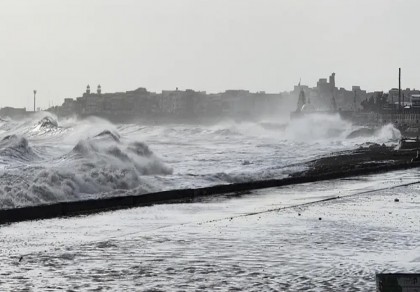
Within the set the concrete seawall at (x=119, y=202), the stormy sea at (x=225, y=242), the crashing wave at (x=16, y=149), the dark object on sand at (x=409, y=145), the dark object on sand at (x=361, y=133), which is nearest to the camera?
the stormy sea at (x=225, y=242)

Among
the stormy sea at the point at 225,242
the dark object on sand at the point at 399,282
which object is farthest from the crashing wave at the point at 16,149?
the dark object on sand at the point at 399,282

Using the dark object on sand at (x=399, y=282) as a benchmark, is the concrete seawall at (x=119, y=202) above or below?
below

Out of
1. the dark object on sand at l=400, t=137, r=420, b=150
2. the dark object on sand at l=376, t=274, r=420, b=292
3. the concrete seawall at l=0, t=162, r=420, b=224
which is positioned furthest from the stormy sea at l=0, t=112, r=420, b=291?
the dark object on sand at l=400, t=137, r=420, b=150

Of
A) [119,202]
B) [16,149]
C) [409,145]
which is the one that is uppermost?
[16,149]

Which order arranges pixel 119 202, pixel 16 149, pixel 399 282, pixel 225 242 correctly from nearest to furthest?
pixel 399 282 < pixel 225 242 < pixel 119 202 < pixel 16 149

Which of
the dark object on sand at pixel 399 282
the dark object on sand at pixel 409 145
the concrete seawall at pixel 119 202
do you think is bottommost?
the dark object on sand at pixel 409 145

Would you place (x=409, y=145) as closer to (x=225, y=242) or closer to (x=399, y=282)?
(x=225, y=242)

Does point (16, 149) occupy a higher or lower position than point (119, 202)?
higher

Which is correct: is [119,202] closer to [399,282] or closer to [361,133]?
[399,282]

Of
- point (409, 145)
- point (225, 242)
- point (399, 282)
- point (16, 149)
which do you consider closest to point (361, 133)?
point (409, 145)

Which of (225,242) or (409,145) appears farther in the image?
(409,145)

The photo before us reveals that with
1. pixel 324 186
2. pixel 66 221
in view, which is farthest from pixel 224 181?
pixel 66 221

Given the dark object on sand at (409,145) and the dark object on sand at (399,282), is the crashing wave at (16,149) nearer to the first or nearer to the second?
the dark object on sand at (409,145)

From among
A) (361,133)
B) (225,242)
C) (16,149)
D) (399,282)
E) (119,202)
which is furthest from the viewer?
(361,133)
